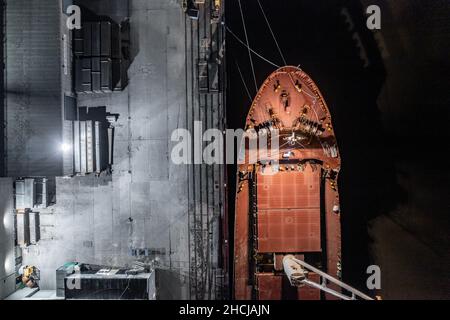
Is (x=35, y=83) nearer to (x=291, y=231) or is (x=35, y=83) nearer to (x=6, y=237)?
(x=6, y=237)

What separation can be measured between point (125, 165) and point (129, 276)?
326 cm

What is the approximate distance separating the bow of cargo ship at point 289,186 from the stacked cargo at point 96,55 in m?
4.35

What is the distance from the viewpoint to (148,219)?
896 centimetres

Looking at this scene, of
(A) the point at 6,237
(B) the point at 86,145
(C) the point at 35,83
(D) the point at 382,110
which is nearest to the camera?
(A) the point at 6,237

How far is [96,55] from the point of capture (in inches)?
341

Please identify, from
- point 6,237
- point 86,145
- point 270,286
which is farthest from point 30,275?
point 270,286

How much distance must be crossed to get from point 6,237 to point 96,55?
5757 mm

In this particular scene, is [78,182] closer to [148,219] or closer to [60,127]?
[60,127]

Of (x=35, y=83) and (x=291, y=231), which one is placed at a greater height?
(x=35, y=83)

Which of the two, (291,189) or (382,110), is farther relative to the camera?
(382,110)

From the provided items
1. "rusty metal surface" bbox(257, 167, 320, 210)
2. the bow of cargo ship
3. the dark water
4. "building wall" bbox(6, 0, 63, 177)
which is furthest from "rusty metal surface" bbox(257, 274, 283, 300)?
"building wall" bbox(6, 0, 63, 177)

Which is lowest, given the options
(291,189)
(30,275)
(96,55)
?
(30,275)

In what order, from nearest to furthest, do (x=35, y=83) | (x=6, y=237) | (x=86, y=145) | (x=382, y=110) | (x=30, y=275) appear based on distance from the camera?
(x=6, y=237) < (x=35, y=83) < (x=86, y=145) < (x=30, y=275) < (x=382, y=110)

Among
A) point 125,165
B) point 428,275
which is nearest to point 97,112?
point 125,165
